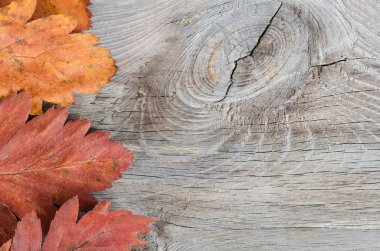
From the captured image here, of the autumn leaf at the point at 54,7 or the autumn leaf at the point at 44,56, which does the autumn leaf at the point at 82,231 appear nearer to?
the autumn leaf at the point at 44,56

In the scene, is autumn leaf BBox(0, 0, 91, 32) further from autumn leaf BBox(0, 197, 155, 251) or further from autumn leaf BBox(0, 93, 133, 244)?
autumn leaf BBox(0, 197, 155, 251)

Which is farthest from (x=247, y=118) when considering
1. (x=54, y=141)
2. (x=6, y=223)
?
(x=6, y=223)

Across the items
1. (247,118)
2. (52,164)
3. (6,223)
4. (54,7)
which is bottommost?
(6,223)

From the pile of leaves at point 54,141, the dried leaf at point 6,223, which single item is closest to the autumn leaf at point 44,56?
the pile of leaves at point 54,141

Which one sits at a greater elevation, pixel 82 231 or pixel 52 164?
pixel 52 164

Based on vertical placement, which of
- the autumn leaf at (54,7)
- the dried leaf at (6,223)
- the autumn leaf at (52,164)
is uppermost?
the autumn leaf at (54,7)

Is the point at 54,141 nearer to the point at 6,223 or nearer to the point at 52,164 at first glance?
the point at 52,164
